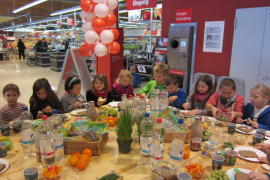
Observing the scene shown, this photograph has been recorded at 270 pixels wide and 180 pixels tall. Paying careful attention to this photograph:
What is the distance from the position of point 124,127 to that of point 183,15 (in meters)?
3.87

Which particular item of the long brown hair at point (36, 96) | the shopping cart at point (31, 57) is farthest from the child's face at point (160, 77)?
the shopping cart at point (31, 57)

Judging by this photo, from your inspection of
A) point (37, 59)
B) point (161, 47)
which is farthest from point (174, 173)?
point (37, 59)

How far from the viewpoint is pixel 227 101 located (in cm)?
255

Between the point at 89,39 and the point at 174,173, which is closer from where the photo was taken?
the point at 174,173

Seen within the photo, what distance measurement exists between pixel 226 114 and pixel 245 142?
1.23 ft

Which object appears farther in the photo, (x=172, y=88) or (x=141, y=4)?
(x=141, y=4)

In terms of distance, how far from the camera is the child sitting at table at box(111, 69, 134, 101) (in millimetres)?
3338

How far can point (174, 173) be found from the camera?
1.22 meters

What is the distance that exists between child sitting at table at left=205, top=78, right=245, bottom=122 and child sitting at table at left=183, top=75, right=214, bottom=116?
0.51 feet

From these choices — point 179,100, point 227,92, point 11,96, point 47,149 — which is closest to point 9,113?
point 11,96

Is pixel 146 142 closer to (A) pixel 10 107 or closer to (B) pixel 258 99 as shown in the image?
(B) pixel 258 99

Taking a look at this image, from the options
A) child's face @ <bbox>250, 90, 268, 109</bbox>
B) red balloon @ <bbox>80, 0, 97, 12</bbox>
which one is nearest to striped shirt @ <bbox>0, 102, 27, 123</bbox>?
red balloon @ <bbox>80, 0, 97, 12</bbox>

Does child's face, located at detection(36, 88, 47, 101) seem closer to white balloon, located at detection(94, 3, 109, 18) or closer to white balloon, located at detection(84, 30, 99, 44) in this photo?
white balloon, located at detection(84, 30, 99, 44)

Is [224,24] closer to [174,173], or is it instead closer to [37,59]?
[174,173]
